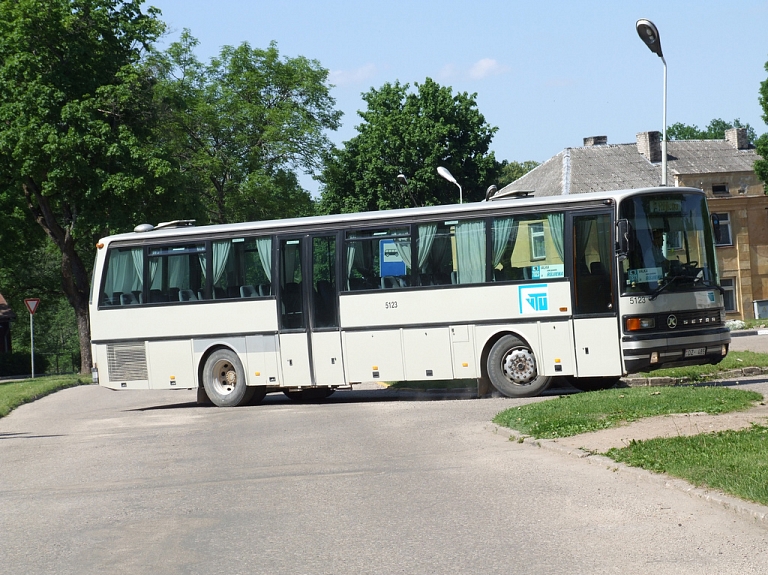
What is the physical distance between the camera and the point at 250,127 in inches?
2217

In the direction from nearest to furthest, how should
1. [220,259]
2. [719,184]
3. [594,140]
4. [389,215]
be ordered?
[389,215], [220,259], [719,184], [594,140]

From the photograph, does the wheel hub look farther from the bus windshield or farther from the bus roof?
the bus roof

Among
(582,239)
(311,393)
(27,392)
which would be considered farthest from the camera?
(27,392)

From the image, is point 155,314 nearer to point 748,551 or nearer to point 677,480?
point 677,480

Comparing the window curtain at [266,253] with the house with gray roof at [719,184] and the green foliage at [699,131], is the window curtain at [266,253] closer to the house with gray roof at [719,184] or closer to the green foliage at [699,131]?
the house with gray roof at [719,184]

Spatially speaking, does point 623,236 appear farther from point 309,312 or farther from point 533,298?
point 309,312

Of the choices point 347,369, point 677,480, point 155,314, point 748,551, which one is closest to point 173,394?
point 155,314

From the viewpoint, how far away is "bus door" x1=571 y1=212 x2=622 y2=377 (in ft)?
60.3

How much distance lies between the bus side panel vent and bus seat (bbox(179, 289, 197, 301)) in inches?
48.6

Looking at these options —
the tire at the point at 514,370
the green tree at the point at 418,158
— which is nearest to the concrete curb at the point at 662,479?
the tire at the point at 514,370

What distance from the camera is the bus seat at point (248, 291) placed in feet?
71.1

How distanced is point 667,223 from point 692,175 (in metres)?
45.0

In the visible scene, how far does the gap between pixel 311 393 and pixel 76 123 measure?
1850 centimetres

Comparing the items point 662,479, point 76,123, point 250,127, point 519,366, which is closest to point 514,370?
point 519,366
